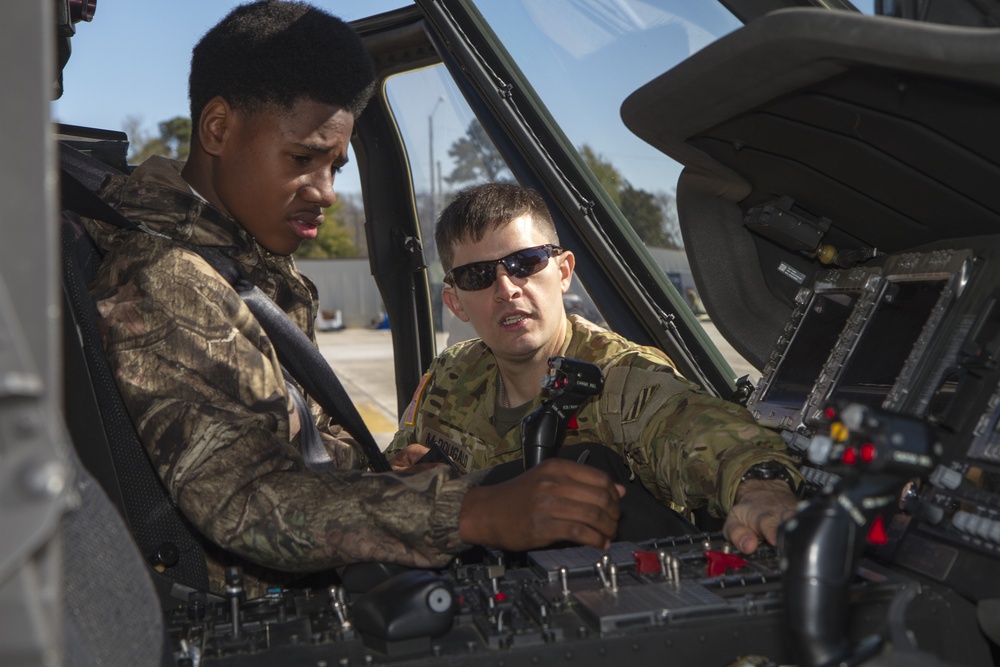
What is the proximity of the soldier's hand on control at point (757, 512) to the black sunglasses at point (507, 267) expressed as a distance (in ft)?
2.96

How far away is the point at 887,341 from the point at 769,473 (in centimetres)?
39

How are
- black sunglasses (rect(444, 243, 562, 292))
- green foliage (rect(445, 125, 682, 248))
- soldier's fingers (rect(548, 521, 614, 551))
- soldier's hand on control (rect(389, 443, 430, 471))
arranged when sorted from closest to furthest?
soldier's fingers (rect(548, 521, 614, 551)) → black sunglasses (rect(444, 243, 562, 292)) → soldier's hand on control (rect(389, 443, 430, 471)) → green foliage (rect(445, 125, 682, 248))

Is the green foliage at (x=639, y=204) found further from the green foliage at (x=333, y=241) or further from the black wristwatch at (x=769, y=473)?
the green foliage at (x=333, y=241)

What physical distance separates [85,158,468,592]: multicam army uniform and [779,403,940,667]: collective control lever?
2.46 feet

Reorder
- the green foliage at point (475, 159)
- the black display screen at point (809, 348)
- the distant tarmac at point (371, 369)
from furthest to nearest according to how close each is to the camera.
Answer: the distant tarmac at point (371, 369) → the green foliage at point (475, 159) → the black display screen at point (809, 348)

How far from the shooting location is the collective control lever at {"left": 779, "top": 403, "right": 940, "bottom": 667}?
1.01 m

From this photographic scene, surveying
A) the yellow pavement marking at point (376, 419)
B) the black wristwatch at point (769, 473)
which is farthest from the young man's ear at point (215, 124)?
the yellow pavement marking at point (376, 419)

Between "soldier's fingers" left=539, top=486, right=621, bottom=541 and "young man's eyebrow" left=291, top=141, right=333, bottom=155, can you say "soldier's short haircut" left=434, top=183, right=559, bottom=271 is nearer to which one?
"young man's eyebrow" left=291, top=141, right=333, bottom=155

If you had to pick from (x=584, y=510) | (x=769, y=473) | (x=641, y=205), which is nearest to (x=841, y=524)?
(x=584, y=510)

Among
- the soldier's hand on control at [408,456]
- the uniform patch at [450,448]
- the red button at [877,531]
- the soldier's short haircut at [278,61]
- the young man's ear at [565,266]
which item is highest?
the soldier's short haircut at [278,61]

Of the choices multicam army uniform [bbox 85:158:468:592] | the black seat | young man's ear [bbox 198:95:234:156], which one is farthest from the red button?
young man's ear [bbox 198:95:234:156]

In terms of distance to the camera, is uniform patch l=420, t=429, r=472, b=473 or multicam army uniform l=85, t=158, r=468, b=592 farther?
uniform patch l=420, t=429, r=472, b=473

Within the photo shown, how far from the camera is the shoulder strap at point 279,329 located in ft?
6.00

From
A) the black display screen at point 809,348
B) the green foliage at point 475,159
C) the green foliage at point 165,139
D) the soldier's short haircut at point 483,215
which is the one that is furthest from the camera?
the green foliage at point 165,139
